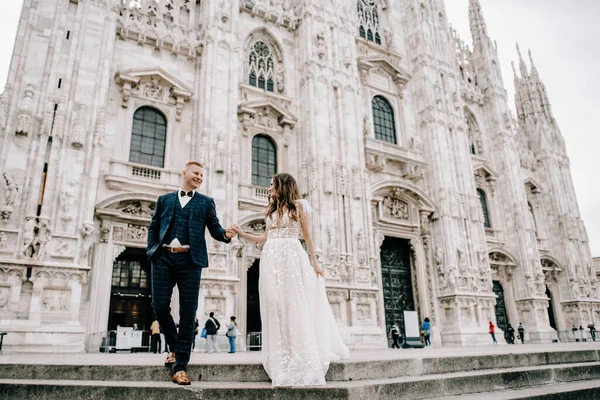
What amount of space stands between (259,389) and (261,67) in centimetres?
1695

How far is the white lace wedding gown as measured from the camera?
4004 mm

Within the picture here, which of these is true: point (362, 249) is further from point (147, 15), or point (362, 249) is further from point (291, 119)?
point (147, 15)

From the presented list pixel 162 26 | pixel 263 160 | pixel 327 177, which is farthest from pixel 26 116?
pixel 327 177

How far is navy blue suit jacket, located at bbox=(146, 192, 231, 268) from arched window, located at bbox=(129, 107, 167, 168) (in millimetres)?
11343

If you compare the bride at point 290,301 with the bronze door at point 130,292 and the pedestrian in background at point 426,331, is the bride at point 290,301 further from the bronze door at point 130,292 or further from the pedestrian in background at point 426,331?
the pedestrian in background at point 426,331

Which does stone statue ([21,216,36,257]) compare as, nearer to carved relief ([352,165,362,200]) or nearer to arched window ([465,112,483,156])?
carved relief ([352,165,362,200])

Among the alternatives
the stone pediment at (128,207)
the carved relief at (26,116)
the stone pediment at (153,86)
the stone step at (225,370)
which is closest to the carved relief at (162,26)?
the stone pediment at (153,86)

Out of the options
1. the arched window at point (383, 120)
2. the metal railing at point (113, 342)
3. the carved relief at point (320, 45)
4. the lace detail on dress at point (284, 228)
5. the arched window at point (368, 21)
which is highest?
the arched window at point (368, 21)

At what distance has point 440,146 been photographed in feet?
70.9

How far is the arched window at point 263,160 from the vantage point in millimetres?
17031

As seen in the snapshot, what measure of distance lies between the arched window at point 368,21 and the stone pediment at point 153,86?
11.8m

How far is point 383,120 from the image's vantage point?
2192cm

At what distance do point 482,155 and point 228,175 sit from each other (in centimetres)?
1678

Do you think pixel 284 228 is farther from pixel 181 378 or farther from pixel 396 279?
pixel 396 279
